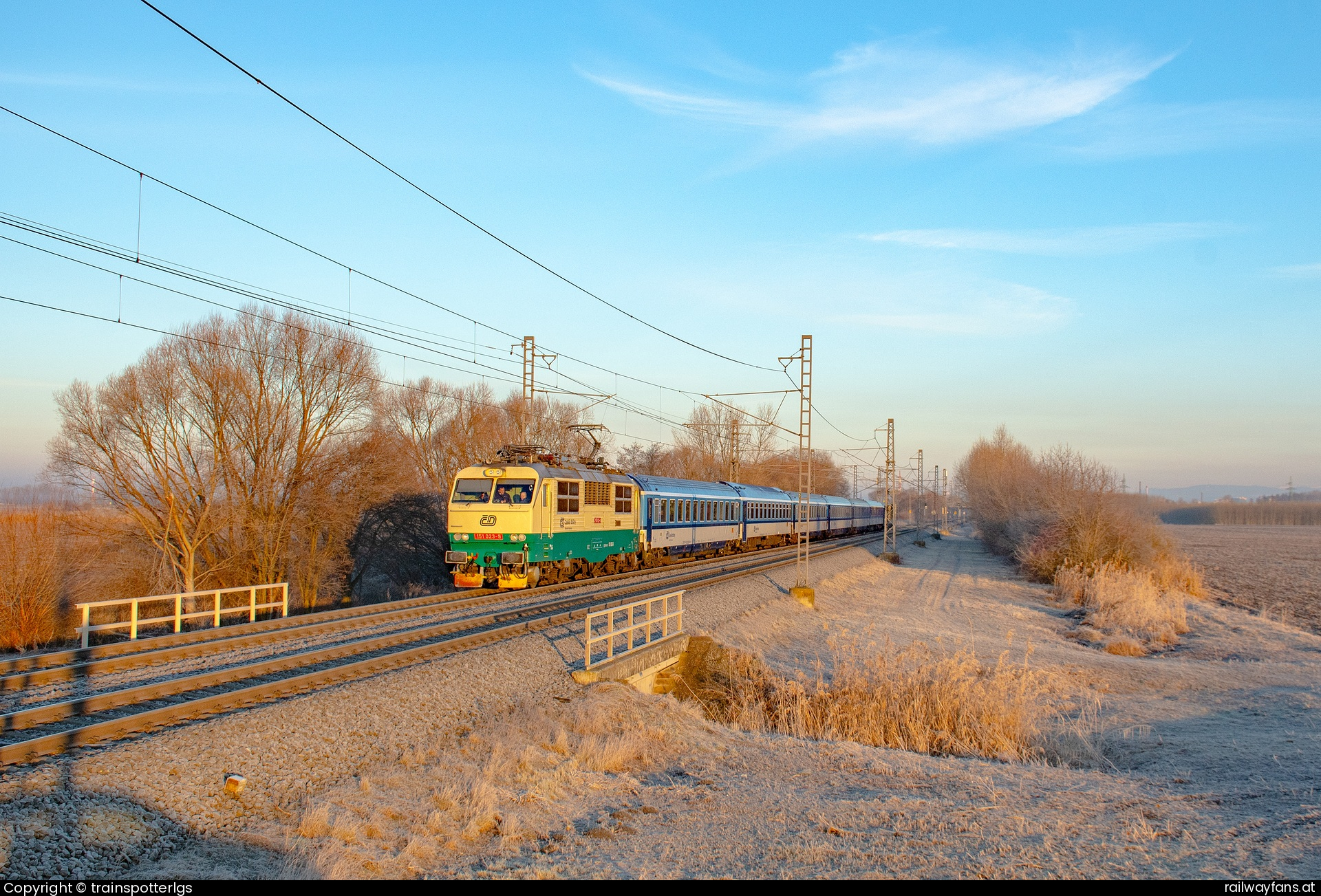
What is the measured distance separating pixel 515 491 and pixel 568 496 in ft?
5.61

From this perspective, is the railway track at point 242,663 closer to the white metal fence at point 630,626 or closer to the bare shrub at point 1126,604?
the white metal fence at point 630,626

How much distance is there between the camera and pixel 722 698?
13609 mm

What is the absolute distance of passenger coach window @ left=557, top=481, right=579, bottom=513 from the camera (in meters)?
20.3

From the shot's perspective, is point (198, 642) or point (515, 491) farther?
point (515, 491)

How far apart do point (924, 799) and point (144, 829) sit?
6.84 m

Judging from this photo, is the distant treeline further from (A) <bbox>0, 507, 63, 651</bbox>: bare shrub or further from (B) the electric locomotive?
(A) <bbox>0, 507, 63, 651</bbox>: bare shrub

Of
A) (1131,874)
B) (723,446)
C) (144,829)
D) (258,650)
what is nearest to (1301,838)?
(1131,874)

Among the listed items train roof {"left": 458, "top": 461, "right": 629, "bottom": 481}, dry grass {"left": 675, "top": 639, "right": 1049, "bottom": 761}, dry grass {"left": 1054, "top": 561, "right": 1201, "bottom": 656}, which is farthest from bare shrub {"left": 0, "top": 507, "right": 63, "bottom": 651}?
dry grass {"left": 1054, "top": 561, "right": 1201, "bottom": 656}

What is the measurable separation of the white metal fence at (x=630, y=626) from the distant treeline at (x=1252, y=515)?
124 metres

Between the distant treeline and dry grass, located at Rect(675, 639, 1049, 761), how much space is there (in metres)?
124

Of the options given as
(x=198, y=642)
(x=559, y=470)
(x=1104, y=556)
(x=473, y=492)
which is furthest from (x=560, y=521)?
(x=1104, y=556)

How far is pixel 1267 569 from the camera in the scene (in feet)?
160

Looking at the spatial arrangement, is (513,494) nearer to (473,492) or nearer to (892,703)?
(473,492)

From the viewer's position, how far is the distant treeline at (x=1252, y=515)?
126 metres
